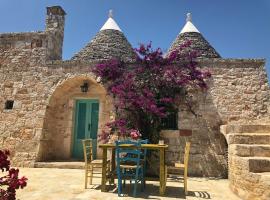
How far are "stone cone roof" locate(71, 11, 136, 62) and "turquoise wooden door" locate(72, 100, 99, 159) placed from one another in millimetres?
1546

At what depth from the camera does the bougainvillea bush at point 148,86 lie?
6.97 m

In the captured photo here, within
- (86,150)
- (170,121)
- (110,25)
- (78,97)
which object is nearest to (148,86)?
(170,121)

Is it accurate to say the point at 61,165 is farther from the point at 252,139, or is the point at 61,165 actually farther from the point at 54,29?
the point at 252,139

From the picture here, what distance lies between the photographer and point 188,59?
7469 millimetres

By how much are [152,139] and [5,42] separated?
6.01m

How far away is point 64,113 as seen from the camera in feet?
28.0

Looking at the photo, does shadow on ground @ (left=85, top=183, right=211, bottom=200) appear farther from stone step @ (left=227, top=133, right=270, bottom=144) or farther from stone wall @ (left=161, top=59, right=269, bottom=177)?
stone wall @ (left=161, top=59, right=269, bottom=177)

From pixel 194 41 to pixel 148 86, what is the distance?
314cm

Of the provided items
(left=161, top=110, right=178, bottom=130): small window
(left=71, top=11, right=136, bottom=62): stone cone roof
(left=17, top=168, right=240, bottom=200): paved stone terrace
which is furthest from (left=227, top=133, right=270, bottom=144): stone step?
(left=71, top=11, right=136, bottom=62): stone cone roof

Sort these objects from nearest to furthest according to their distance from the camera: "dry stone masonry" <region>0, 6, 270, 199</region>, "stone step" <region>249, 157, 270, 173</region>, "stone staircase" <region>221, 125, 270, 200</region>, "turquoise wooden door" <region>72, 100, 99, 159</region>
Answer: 1. "stone staircase" <region>221, 125, 270, 200</region>
2. "stone step" <region>249, 157, 270, 173</region>
3. "dry stone masonry" <region>0, 6, 270, 199</region>
4. "turquoise wooden door" <region>72, 100, 99, 159</region>

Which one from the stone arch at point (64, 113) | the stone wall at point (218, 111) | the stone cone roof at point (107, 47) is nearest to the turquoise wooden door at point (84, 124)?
the stone arch at point (64, 113)

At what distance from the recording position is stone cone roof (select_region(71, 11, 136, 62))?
8883 mm

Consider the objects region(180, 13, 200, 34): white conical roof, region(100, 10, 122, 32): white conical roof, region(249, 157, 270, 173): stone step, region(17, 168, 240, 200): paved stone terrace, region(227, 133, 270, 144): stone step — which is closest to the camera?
region(249, 157, 270, 173): stone step

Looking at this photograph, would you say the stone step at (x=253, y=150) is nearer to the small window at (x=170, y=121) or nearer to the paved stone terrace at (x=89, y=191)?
the paved stone terrace at (x=89, y=191)
